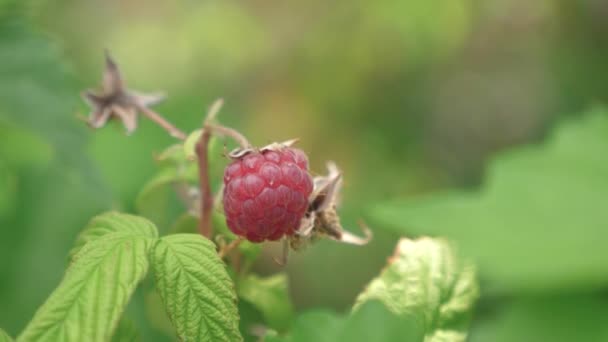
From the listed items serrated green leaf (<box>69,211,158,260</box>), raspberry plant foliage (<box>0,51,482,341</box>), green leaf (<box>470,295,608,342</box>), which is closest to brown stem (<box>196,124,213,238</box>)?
raspberry plant foliage (<box>0,51,482,341</box>)

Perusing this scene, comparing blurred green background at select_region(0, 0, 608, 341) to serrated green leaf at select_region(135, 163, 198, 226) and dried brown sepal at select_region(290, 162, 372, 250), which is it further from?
dried brown sepal at select_region(290, 162, 372, 250)

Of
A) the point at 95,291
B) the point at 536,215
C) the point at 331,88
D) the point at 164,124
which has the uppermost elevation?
the point at 331,88

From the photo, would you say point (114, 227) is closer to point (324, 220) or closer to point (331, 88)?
point (324, 220)

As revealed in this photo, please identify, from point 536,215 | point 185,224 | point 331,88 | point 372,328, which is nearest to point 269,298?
point 185,224

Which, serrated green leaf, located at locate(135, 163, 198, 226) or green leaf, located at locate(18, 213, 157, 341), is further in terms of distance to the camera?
serrated green leaf, located at locate(135, 163, 198, 226)

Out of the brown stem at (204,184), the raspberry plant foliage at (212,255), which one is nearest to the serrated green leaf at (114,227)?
the raspberry plant foliage at (212,255)

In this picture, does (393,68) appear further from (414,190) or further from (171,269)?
(171,269)

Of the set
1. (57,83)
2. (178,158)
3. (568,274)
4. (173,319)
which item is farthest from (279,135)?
(173,319)
